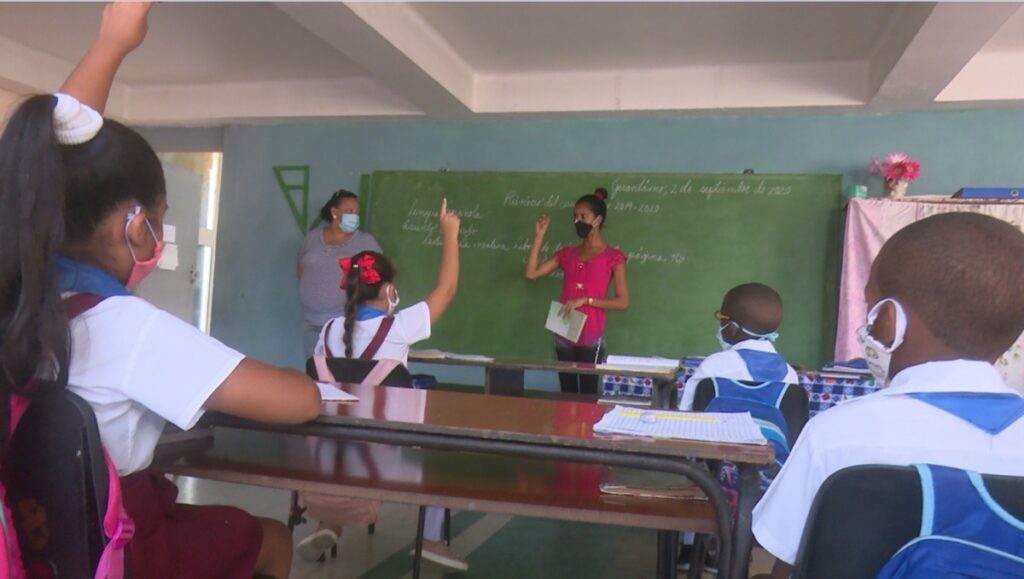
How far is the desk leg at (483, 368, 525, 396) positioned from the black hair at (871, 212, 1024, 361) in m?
2.49

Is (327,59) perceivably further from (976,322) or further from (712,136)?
(976,322)

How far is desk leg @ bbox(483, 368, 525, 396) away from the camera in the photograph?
11.1 feet

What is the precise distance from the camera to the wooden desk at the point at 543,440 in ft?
3.33

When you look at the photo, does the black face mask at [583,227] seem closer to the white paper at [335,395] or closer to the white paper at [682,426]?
the white paper at [335,395]

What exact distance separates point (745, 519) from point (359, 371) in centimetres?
142

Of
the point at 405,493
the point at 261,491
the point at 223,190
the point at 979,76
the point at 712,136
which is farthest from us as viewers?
the point at 223,190

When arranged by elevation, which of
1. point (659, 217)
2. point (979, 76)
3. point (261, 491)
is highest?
point (979, 76)

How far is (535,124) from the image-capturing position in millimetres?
5137

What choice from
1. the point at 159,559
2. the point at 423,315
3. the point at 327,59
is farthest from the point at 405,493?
the point at 327,59

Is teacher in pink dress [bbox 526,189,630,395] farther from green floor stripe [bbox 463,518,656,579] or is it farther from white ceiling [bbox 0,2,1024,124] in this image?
green floor stripe [bbox 463,518,656,579]

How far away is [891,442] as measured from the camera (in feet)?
2.75

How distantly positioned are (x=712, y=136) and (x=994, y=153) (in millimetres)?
1604

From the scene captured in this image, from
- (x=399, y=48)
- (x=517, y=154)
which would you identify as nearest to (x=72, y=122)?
(x=399, y=48)

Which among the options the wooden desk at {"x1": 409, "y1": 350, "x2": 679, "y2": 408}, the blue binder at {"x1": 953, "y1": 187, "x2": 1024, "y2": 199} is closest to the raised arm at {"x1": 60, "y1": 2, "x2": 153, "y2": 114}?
the wooden desk at {"x1": 409, "y1": 350, "x2": 679, "y2": 408}
